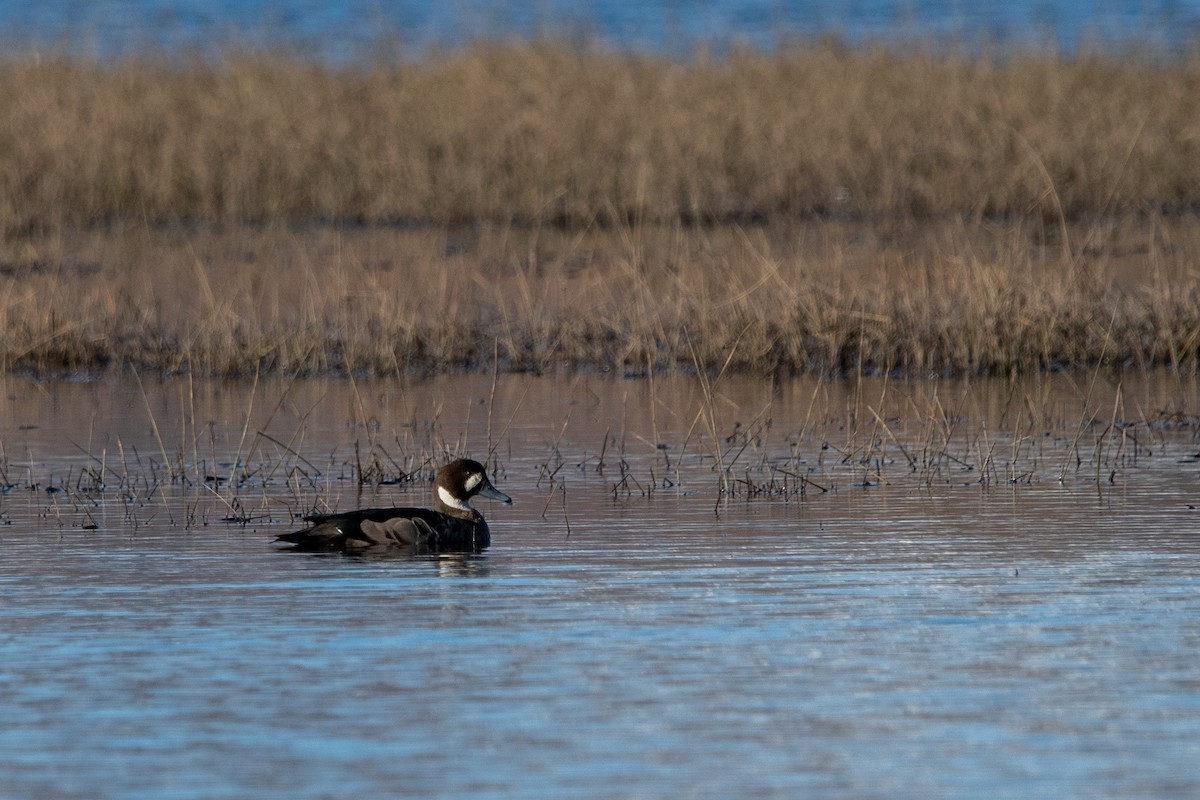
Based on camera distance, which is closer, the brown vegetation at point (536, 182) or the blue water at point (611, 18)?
the brown vegetation at point (536, 182)

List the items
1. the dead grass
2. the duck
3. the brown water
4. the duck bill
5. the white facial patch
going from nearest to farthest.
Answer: the brown water, the duck, the white facial patch, the duck bill, the dead grass

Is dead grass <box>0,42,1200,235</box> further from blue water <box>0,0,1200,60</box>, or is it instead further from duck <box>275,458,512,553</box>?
duck <box>275,458,512,553</box>

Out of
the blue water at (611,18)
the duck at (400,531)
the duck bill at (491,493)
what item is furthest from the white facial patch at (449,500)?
the blue water at (611,18)

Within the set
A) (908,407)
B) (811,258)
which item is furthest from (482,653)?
(811,258)

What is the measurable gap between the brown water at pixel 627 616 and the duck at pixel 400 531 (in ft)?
0.56

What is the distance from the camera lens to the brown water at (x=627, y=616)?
5688 millimetres

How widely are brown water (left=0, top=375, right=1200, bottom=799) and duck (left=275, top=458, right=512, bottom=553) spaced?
0.56ft

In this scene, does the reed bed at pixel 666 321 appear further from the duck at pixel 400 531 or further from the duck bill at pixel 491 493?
the duck at pixel 400 531

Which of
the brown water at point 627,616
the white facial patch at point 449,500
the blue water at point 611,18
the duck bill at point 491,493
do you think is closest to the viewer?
the brown water at point 627,616

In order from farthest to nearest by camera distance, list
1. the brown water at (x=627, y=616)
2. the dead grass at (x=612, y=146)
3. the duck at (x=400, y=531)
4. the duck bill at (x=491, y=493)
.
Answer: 1. the dead grass at (x=612, y=146)
2. the duck bill at (x=491, y=493)
3. the duck at (x=400, y=531)
4. the brown water at (x=627, y=616)

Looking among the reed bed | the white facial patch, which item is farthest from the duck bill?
the reed bed

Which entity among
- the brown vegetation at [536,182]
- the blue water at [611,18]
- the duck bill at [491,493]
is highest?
the blue water at [611,18]

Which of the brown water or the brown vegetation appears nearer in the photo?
the brown water

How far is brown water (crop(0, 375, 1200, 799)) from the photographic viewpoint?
18.7 ft
